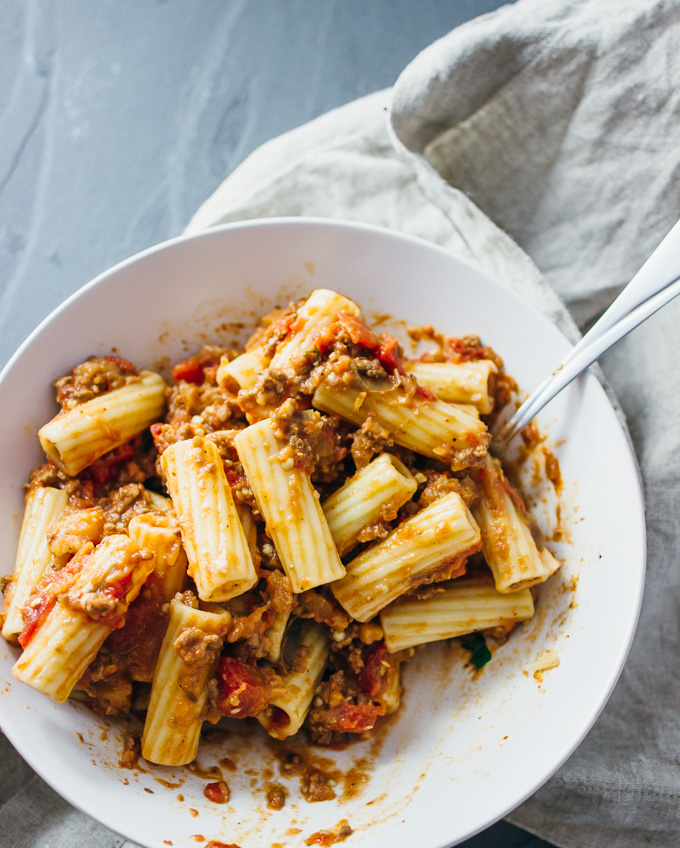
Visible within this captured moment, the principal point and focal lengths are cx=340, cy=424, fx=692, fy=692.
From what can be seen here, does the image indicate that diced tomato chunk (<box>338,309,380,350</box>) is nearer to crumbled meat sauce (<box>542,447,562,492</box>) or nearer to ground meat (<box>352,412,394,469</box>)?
ground meat (<box>352,412,394,469</box>)

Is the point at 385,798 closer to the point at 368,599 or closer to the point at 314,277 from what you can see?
the point at 368,599

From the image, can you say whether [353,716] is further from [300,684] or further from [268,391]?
[268,391]

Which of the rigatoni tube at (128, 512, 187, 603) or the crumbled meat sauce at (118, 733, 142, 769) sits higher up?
the rigatoni tube at (128, 512, 187, 603)

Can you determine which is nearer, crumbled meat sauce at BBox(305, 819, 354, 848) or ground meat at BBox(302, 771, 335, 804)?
crumbled meat sauce at BBox(305, 819, 354, 848)

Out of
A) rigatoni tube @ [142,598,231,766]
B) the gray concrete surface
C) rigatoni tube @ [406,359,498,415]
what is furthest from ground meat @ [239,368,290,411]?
the gray concrete surface

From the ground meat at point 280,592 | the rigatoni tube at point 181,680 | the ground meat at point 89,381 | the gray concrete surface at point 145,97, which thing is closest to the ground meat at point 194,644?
the rigatoni tube at point 181,680

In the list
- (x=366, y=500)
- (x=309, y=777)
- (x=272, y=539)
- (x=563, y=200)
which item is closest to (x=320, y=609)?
(x=272, y=539)

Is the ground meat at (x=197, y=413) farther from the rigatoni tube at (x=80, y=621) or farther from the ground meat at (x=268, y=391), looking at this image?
the rigatoni tube at (x=80, y=621)
